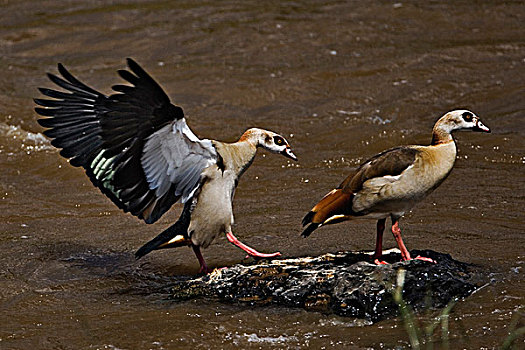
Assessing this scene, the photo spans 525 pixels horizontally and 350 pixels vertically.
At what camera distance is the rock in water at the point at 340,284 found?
5441 millimetres

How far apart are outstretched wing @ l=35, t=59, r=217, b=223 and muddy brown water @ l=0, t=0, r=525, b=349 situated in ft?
2.49

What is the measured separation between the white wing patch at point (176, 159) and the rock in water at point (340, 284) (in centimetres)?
70

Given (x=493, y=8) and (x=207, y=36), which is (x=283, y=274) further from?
(x=493, y=8)

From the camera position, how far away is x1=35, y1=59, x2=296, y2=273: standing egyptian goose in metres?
5.71

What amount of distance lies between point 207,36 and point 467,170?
5834mm

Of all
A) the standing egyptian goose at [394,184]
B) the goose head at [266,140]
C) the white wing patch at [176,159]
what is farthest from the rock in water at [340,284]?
the goose head at [266,140]

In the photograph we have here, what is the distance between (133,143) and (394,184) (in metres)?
1.81

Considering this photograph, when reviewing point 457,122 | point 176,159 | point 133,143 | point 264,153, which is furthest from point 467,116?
point 264,153

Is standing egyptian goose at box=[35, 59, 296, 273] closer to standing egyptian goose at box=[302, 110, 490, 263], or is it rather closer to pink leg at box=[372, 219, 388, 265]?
standing egyptian goose at box=[302, 110, 490, 263]

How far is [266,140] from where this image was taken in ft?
21.1

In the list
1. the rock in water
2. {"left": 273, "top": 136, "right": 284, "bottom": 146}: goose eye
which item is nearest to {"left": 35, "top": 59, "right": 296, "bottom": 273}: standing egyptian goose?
{"left": 273, "top": 136, "right": 284, "bottom": 146}: goose eye

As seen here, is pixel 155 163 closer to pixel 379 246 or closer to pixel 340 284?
pixel 340 284

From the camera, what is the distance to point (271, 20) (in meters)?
13.6

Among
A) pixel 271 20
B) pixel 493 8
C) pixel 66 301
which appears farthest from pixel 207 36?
pixel 66 301
